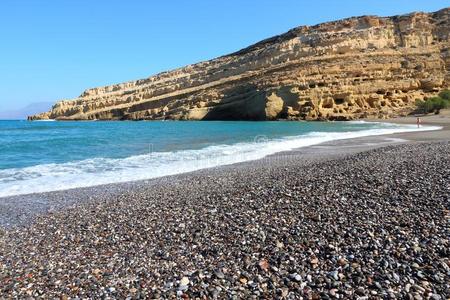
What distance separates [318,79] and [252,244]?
67.0m

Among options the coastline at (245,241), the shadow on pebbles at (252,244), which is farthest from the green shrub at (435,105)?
the shadow on pebbles at (252,244)

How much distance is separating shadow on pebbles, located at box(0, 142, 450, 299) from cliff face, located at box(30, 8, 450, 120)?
187ft

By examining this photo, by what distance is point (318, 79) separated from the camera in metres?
69.5

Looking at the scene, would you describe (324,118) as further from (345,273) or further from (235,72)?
(345,273)

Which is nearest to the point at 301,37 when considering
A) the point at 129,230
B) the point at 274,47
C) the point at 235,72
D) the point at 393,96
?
the point at 274,47

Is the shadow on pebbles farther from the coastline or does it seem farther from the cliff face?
the cliff face

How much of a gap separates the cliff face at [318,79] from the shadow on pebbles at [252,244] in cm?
5703

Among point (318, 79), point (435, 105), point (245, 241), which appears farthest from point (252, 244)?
point (318, 79)

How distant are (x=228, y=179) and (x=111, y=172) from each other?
21.0 feet

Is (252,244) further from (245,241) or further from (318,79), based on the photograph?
Answer: (318,79)

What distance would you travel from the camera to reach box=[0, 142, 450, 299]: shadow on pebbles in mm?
4887

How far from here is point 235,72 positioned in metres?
92.2

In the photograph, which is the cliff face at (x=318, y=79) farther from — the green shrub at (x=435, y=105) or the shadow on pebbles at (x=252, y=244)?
the shadow on pebbles at (x=252, y=244)

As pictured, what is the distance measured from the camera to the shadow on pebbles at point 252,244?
4887mm
